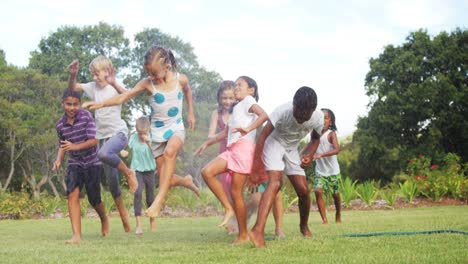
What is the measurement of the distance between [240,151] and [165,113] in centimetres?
124

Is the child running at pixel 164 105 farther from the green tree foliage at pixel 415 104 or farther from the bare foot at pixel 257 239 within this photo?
the green tree foliage at pixel 415 104

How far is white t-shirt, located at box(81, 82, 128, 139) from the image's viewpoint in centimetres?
796

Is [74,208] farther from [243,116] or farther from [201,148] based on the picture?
[243,116]

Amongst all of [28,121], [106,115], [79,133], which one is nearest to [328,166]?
[106,115]

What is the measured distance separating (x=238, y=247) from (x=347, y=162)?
3631cm

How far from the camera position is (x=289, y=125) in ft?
→ 19.2

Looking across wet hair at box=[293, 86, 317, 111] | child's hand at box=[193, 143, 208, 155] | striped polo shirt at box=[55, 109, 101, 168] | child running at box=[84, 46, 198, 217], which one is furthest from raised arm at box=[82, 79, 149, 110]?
wet hair at box=[293, 86, 317, 111]

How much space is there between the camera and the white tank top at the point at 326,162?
9633mm

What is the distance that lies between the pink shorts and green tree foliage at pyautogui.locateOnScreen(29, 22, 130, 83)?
34.4 metres

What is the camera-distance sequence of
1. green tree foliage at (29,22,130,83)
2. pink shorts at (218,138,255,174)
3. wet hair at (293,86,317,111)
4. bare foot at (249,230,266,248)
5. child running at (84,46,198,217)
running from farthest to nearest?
1. green tree foliage at (29,22,130,83)
2. child running at (84,46,198,217)
3. pink shorts at (218,138,255,174)
4. wet hair at (293,86,317,111)
5. bare foot at (249,230,266,248)

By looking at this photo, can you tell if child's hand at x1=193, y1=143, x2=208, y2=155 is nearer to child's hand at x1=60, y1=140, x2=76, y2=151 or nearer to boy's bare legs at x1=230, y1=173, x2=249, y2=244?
boy's bare legs at x1=230, y1=173, x2=249, y2=244

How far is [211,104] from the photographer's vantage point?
138 feet

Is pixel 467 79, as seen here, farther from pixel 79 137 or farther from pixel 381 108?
pixel 79 137

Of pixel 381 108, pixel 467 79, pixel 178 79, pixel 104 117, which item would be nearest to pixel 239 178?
pixel 178 79
